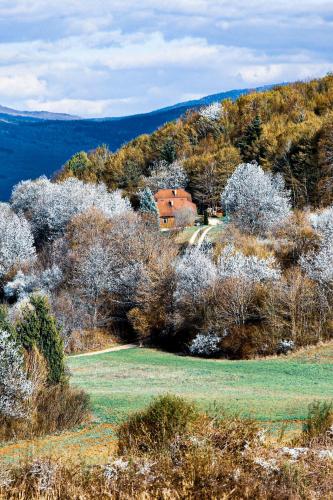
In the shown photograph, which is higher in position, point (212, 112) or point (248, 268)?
point (212, 112)

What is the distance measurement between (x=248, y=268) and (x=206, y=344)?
608 cm

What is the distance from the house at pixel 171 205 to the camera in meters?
78.7

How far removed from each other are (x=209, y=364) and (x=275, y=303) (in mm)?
6260

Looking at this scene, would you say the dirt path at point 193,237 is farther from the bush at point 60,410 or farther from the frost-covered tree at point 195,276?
the bush at point 60,410

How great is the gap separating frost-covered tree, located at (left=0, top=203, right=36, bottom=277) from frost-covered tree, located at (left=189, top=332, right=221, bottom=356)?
31068 mm

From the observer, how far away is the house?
258ft

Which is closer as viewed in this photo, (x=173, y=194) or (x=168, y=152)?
(x=173, y=194)

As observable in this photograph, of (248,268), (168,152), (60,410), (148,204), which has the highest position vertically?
(168,152)

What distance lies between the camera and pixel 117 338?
2015 inches

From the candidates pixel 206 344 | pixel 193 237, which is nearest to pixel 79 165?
pixel 193 237

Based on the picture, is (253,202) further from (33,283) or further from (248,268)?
(33,283)

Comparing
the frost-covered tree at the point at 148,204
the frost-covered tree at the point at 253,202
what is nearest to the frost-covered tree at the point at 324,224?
the frost-covered tree at the point at 253,202

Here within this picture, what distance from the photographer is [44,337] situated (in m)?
29.0

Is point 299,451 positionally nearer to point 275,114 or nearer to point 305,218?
point 305,218
